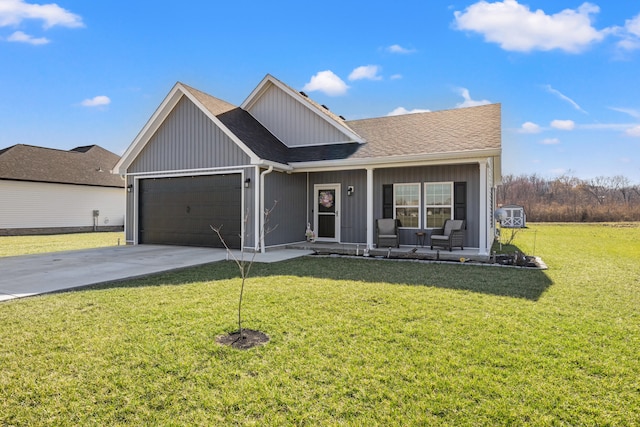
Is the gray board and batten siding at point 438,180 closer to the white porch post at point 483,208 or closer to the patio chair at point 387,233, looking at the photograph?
the patio chair at point 387,233

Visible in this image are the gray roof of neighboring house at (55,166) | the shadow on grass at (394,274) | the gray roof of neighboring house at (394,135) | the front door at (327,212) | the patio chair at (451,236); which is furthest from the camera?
the gray roof of neighboring house at (55,166)

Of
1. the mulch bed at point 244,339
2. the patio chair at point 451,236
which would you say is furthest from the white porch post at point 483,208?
the mulch bed at point 244,339

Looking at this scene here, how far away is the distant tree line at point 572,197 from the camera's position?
108ft

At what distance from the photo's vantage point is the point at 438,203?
1060 cm

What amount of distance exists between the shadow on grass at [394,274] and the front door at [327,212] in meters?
3.17

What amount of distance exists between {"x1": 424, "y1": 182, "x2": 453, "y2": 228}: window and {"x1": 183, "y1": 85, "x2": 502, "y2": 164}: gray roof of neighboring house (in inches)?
49.8

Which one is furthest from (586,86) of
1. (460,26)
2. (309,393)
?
(309,393)

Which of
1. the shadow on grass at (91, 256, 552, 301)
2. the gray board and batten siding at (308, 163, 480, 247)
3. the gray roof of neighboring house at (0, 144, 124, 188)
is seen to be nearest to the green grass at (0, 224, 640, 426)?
the shadow on grass at (91, 256, 552, 301)

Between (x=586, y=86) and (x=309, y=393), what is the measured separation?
20.1m

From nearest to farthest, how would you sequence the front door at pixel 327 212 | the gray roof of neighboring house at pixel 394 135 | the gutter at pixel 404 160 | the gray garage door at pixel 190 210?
the gutter at pixel 404 160
the gray roof of neighboring house at pixel 394 135
the gray garage door at pixel 190 210
the front door at pixel 327 212

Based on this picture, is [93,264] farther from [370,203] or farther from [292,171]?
[370,203]

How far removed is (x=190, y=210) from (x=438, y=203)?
7.83 meters

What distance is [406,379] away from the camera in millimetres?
2875

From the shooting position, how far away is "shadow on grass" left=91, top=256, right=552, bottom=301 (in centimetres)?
609
